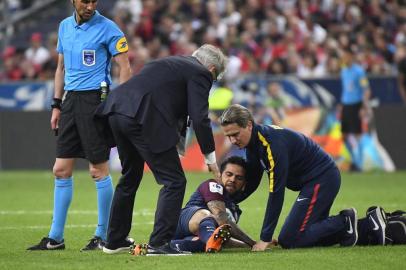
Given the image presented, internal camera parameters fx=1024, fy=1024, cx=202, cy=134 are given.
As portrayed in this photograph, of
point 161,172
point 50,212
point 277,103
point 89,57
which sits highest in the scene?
point 89,57

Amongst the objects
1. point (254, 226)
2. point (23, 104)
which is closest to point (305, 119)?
point (23, 104)

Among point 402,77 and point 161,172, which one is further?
point 402,77

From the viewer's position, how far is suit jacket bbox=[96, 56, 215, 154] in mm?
8398

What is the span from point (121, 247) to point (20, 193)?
304 inches

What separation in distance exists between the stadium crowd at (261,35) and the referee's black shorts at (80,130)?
12.5m

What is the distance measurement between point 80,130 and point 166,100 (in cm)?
131

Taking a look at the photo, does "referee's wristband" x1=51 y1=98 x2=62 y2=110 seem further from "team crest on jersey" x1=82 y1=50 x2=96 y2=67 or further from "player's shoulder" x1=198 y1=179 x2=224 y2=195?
"player's shoulder" x1=198 y1=179 x2=224 y2=195

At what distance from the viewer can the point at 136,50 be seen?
23188 mm

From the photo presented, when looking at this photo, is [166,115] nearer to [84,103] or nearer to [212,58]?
[212,58]

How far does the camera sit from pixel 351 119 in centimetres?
2002

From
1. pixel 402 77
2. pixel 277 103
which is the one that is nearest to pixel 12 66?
pixel 277 103

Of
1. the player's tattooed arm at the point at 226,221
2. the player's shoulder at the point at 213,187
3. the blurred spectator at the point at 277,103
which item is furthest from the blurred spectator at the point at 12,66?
the player's tattooed arm at the point at 226,221

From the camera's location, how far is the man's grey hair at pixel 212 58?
28.2 ft

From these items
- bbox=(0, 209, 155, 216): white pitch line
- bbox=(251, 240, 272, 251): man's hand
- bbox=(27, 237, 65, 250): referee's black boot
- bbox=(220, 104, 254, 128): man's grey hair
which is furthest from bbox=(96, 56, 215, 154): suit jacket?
bbox=(0, 209, 155, 216): white pitch line
